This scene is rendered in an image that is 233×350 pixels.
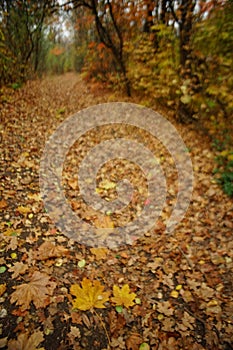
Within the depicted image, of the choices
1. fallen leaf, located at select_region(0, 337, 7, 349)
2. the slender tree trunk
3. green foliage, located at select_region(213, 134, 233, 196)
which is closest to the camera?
fallen leaf, located at select_region(0, 337, 7, 349)

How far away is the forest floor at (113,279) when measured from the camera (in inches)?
86.5

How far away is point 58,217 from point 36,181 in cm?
92

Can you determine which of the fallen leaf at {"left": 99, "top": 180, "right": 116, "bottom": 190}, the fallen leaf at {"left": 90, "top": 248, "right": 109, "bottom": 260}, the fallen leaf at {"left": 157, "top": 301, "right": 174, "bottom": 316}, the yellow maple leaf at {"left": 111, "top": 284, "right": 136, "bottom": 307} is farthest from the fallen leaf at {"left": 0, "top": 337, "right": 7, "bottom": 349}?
the fallen leaf at {"left": 99, "top": 180, "right": 116, "bottom": 190}

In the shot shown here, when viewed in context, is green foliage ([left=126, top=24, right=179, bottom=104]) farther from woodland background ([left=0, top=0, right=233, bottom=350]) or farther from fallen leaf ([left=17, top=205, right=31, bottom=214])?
fallen leaf ([left=17, top=205, right=31, bottom=214])

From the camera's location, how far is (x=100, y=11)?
8.21 metres

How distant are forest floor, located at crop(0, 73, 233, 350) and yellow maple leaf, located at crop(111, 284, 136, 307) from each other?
0.03ft

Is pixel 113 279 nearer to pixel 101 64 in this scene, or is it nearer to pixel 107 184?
pixel 107 184

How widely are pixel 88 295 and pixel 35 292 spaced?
544 mm

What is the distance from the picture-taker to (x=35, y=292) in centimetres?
239

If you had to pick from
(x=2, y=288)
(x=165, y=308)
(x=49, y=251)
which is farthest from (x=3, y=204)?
(x=165, y=308)

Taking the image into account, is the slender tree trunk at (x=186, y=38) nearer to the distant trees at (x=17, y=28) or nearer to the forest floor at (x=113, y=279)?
the forest floor at (x=113, y=279)

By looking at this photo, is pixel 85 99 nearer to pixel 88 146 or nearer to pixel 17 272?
pixel 88 146

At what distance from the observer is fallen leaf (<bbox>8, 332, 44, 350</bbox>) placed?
6.54 feet

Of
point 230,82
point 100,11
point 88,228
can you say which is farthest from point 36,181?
point 100,11
